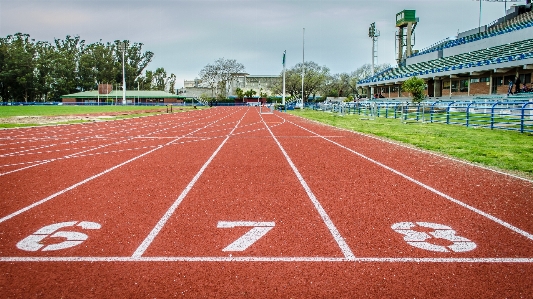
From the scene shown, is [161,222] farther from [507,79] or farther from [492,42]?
[492,42]

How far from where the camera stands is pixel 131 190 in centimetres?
761

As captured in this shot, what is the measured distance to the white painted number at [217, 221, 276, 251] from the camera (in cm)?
475

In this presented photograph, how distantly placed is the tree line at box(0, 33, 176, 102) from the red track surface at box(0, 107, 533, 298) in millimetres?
92635

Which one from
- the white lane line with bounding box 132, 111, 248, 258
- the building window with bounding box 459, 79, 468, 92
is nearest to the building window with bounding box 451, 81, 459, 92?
the building window with bounding box 459, 79, 468, 92

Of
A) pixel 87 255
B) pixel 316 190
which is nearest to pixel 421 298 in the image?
pixel 87 255

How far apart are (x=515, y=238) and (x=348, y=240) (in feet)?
6.30

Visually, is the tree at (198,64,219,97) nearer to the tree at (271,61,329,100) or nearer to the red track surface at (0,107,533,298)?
the tree at (271,61,329,100)

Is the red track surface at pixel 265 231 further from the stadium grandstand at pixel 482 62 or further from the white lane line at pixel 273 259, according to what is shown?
the stadium grandstand at pixel 482 62

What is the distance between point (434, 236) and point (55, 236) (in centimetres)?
437

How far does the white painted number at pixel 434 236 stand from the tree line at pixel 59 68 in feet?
316

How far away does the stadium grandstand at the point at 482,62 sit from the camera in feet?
113

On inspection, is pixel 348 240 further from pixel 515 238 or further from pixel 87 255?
pixel 87 255

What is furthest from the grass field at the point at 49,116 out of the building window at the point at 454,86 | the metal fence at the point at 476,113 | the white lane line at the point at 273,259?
the building window at the point at 454,86

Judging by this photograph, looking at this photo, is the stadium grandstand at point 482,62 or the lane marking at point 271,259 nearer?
the lane marking at point 271,259
